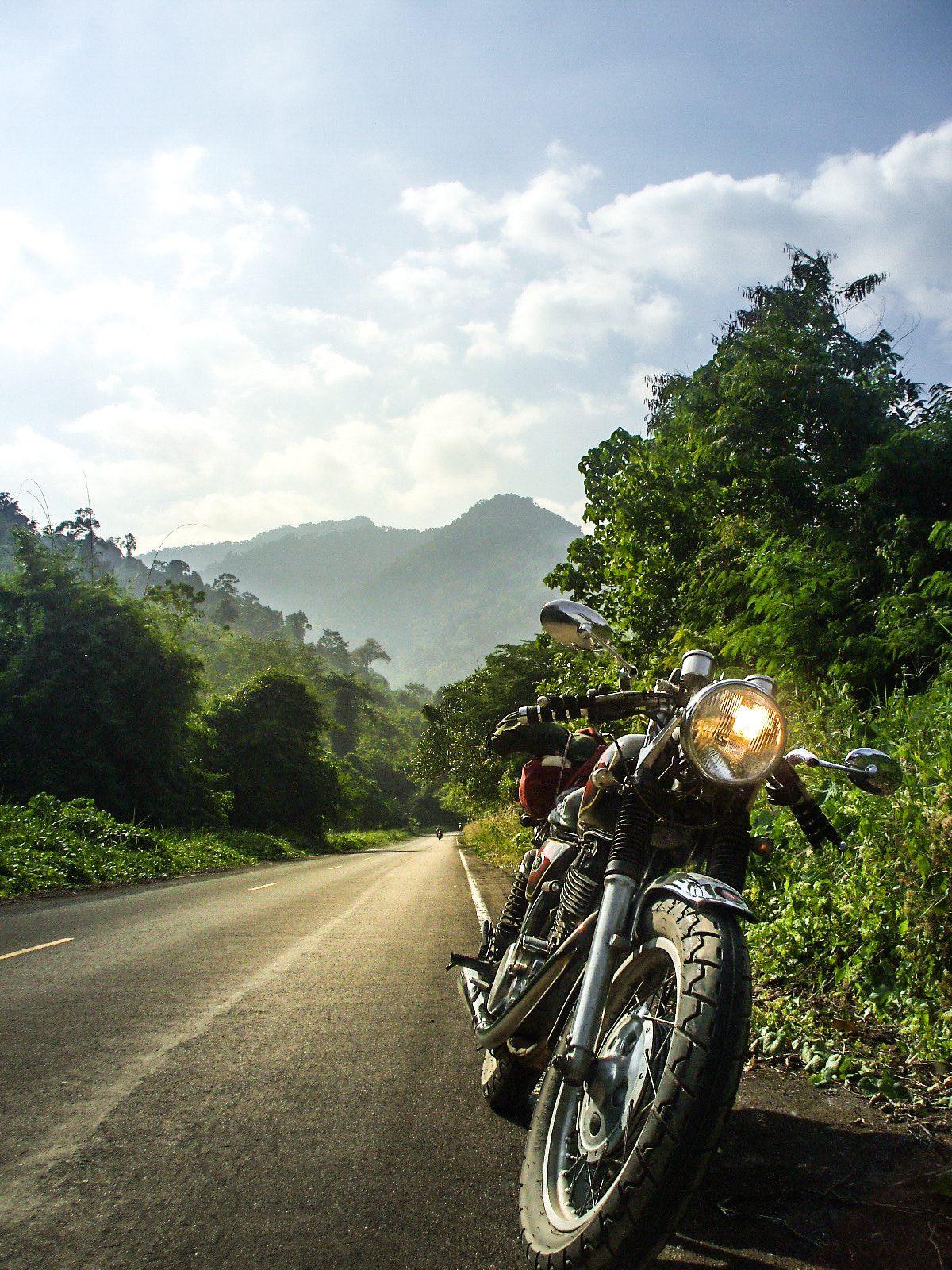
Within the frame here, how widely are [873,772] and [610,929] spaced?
91 centimetres

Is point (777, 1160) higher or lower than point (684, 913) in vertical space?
lower

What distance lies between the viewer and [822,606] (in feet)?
25.7

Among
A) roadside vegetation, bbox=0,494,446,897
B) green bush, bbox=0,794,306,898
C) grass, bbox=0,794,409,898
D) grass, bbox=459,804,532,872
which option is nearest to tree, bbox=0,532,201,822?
roadside vegetation, bbox=0,494,446,897

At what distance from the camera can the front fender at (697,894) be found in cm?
206

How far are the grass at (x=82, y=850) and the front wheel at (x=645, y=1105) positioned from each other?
10.6m

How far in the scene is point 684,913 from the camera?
6.85 ft

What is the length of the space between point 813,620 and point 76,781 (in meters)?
18.4

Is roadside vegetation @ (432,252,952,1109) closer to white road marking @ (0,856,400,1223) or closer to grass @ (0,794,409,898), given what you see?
white road marking @ (0,856,400,1223)

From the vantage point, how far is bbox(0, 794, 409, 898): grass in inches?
472

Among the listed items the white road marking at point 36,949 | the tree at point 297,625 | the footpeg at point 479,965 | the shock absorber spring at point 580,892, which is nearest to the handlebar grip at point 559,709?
the shock absorber spring at point 580,892

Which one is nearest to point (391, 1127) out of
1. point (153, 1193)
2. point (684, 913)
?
point (153, 1193)

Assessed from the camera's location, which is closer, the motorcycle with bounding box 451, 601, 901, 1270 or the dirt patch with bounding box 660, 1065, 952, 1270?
the motorcycle with bounding box 451, 601, 901, 1270

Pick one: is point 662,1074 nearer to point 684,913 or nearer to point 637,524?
point 684,913

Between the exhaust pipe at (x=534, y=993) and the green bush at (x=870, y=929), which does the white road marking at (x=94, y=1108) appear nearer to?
the exhaust pipe at (x=534, y=993)
